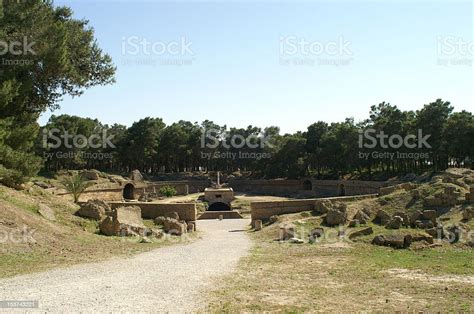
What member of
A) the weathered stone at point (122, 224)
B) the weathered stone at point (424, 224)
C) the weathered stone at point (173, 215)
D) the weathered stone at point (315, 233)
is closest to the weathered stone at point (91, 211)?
the weathered stone at point (122, 224)

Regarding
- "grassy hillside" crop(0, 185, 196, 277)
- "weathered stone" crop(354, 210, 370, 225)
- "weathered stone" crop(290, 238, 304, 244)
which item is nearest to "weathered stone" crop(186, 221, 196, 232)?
"grassy hillside" crop(0, 185, 196, 277)

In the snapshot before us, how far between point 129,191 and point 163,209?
3454cm

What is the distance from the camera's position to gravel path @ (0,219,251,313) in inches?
408

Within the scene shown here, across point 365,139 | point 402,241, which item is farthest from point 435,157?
point 402,241

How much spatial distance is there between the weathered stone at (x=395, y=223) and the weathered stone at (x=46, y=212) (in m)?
18.5

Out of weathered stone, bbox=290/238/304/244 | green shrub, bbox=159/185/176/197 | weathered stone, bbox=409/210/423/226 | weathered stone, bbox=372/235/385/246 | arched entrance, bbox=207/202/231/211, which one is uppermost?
weathered stone, bbox=409/210/423/226

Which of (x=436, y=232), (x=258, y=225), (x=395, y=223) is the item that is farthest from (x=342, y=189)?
(x=436, y=232)

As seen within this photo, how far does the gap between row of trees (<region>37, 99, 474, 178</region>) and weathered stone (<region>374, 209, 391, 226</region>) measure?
2608cm

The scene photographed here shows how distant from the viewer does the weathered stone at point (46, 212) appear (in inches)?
838

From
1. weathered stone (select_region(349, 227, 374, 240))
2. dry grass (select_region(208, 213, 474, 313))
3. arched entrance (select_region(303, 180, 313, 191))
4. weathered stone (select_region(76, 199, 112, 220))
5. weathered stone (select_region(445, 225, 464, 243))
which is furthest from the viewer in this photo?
arched entrance (select_region(303, 180, 313, 191))

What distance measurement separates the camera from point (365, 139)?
200 feet

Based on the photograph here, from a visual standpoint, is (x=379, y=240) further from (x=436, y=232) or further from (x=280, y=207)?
(x=280, y=207)

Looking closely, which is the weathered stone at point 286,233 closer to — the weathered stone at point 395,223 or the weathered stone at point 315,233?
the weathered stone at point 315,233

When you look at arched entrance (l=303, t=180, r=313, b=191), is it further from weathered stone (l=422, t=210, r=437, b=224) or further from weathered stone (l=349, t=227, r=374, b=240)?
weathered stone (l=349, t=227, r=374, b=240)
